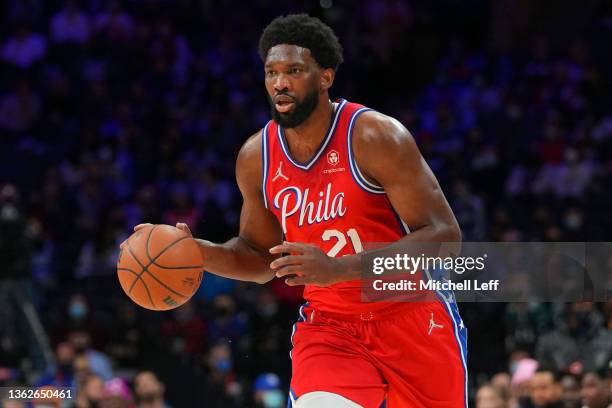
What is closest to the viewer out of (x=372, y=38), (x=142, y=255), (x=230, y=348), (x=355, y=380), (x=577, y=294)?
(x=355, y=380)

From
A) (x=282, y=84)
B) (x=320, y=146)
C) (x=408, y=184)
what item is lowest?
(x=408, y=184)

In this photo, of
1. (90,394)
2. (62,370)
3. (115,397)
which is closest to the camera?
(115,397)

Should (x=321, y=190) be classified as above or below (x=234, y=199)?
below

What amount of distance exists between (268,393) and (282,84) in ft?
16.1

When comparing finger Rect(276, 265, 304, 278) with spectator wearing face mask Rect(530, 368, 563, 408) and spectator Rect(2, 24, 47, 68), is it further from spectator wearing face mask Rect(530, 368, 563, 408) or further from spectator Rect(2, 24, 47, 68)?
spectator Rect(2, 24, 47, 68)

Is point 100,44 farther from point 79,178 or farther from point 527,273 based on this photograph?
point 527,273

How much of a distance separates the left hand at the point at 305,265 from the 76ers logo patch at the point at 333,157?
75cm

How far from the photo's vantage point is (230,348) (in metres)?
10.7

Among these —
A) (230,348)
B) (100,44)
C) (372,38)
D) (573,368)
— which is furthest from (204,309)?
(372,38)

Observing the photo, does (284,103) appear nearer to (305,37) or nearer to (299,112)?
(299,112)

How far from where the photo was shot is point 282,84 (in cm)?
504

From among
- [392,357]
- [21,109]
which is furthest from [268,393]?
[21,109]

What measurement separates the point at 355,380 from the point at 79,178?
9669 mm

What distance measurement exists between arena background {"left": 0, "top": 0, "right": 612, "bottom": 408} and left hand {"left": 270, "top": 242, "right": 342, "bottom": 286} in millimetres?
4031
